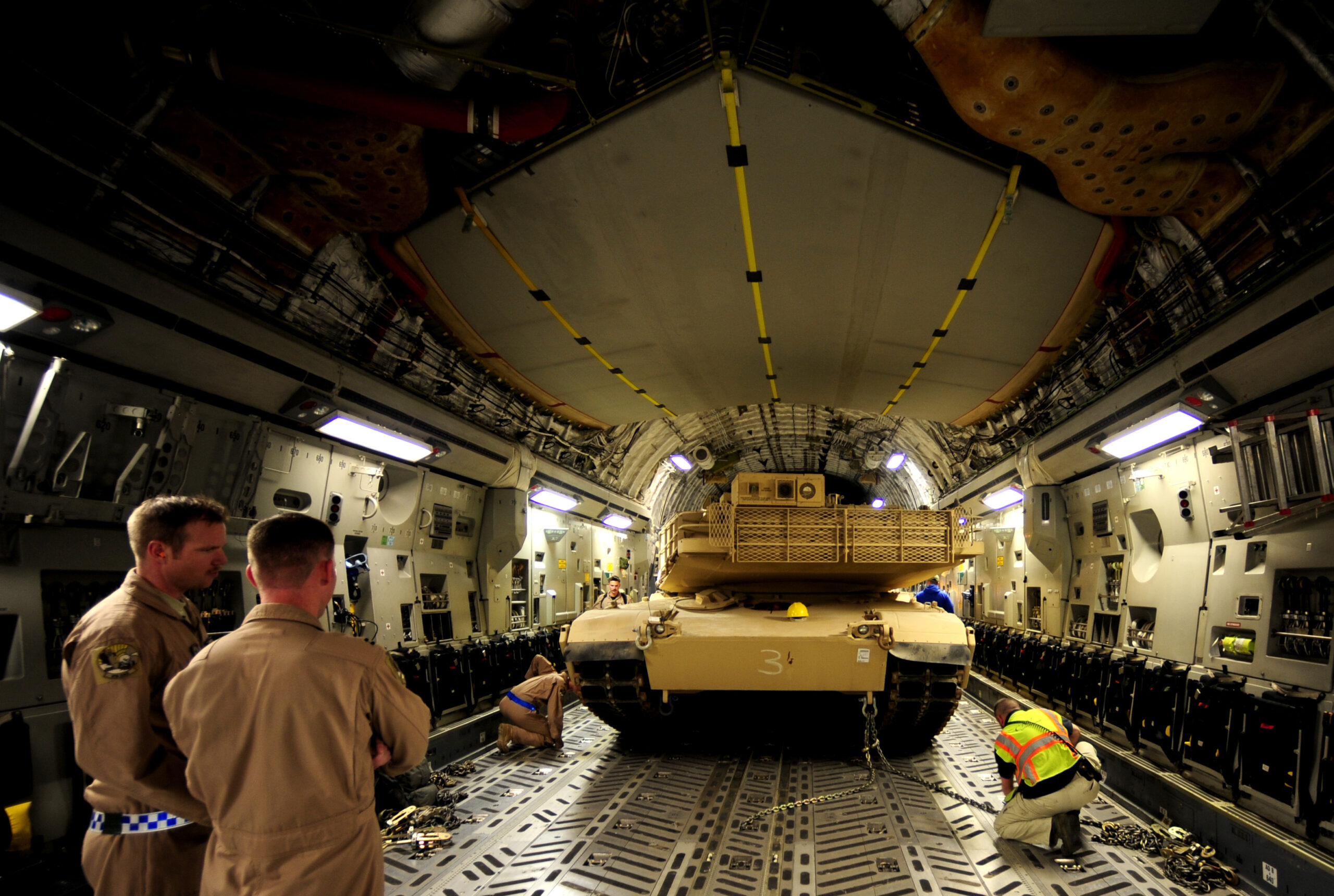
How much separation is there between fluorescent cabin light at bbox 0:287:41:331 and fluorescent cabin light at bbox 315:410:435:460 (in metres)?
2.60

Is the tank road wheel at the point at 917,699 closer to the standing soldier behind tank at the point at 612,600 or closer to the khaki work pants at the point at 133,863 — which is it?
the standing soldier behind tank at the point at 612,600

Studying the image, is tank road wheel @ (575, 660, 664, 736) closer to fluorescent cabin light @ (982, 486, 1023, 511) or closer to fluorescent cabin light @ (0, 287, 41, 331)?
fluorescent cabin light @ (0, 287, 41, 331)

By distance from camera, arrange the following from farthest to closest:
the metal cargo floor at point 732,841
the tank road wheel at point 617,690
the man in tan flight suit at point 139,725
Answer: the tank road wheel at point 617,690 < the metal cargo floor at point 732,841 < the man in tan flight suit at point 139,725

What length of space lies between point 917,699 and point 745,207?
15.4 feet

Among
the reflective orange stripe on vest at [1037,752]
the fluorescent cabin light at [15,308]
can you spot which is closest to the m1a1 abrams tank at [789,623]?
the reflective orange stripe on vest at [1037,752]

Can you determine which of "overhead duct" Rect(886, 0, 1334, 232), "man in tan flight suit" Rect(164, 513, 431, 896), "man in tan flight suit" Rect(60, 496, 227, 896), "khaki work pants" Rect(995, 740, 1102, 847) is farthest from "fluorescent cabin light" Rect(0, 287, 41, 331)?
"khaki work pants" Rect(995, 740, 1102, 847)

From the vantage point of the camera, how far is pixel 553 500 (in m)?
11.8

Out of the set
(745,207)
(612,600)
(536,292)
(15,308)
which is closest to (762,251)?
Result: (745,207)

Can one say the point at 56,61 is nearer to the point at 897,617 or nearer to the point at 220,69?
the point at 220,69

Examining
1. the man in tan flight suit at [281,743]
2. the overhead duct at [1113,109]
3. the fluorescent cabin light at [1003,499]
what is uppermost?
the overhead duct at [1113,109]

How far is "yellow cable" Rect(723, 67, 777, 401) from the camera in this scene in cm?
427

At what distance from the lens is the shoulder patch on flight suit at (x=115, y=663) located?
236 cm

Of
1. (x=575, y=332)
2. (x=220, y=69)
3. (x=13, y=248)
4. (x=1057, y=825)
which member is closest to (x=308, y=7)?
(x=220, y=69)

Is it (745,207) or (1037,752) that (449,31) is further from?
(1037,752)
